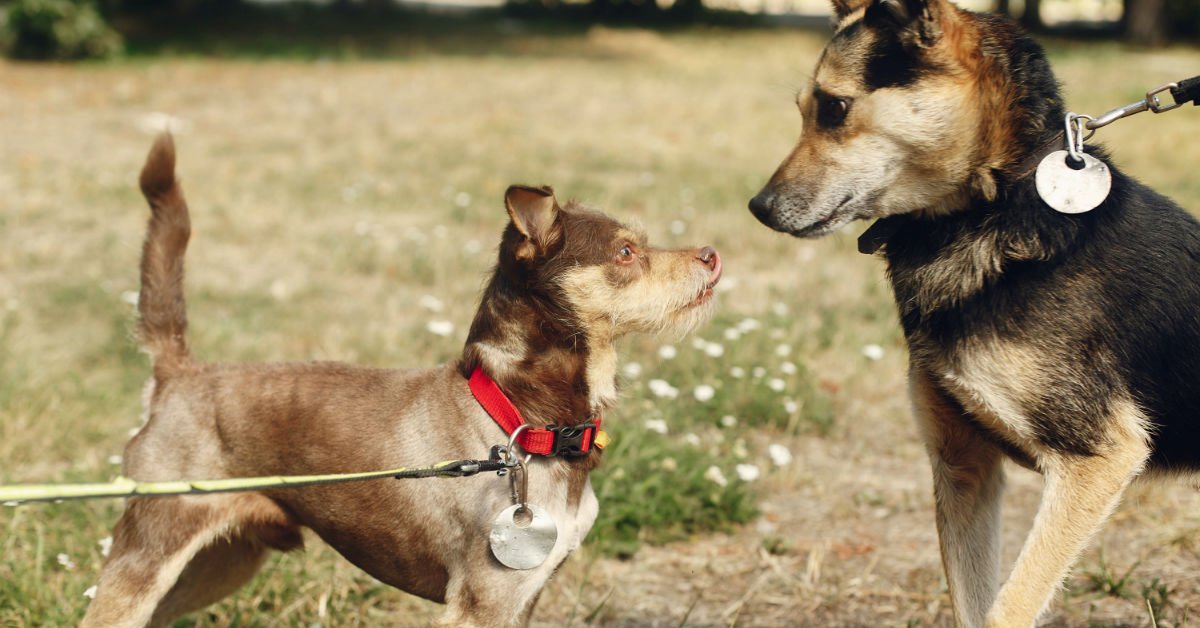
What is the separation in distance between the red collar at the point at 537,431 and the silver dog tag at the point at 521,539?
21cm

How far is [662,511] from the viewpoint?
15.1 feet

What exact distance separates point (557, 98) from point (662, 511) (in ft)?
39.4

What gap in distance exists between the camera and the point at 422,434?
3.27 m

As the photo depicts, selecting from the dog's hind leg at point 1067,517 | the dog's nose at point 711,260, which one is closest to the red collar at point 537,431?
the dog's nose at point 711,260

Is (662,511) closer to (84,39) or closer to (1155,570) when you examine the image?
(1155,570)

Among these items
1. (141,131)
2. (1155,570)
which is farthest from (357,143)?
(1155,570)

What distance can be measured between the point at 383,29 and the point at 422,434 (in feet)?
71.3

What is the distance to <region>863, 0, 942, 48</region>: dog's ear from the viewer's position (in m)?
3.34

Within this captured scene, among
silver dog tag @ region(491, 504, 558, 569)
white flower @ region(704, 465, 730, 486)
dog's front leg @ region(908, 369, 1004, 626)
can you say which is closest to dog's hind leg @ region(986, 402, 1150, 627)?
dog's front leg @ region(908, 369, 1004, 626)

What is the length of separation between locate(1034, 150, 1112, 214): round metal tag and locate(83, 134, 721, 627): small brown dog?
1.24 m

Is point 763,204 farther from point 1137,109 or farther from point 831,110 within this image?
point 1137,109

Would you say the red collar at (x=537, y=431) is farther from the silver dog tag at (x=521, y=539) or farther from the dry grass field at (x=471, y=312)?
the dry grass field at (x=471, y=312)

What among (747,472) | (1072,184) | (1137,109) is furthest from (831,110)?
(747,472)

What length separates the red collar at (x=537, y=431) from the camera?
10.2ft
